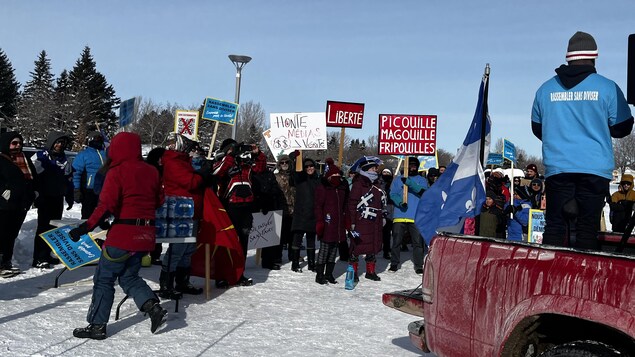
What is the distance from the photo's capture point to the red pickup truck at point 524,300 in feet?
9.80

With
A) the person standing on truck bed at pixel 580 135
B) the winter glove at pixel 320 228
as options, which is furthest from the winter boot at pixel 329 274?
the person standing on truck bed at pixel 580 135

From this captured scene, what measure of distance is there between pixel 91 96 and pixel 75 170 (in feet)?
212

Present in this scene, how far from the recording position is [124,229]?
221 inches

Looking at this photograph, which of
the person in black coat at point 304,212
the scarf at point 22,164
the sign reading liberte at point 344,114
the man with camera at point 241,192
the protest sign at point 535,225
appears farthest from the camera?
the sign reading liberte at point 344,114

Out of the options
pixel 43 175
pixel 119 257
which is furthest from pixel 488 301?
pixel 43 175

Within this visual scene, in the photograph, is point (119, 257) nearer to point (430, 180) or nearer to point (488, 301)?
point (488, 301)

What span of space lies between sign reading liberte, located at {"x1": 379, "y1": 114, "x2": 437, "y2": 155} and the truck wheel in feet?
33.1

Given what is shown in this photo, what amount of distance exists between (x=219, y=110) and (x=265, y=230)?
4.75 metres

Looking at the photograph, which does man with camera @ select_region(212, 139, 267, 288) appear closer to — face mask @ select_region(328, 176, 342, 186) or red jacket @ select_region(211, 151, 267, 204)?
red jacket @ select_region(211, 151, 267, 204)

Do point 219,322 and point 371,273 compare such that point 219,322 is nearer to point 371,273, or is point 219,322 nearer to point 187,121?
point 371,273

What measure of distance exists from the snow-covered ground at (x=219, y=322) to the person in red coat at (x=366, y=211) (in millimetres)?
744

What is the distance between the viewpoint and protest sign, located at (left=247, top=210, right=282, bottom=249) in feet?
32.1

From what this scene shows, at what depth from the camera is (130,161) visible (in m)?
5.75

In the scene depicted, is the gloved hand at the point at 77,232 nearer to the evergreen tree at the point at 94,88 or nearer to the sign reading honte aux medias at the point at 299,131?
the sign reading honte aux medias at the point at 299,131
